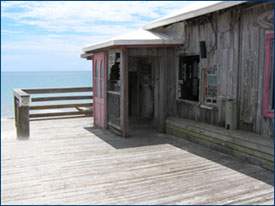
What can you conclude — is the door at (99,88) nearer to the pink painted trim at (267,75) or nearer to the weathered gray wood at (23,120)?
the weathered gray wood at (23,120)

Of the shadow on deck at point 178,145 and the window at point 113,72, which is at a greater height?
the window at point 113,72

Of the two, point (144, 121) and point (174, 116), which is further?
point (144, 121)

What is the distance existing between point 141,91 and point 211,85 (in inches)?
156

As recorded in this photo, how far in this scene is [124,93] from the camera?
7.47 meters

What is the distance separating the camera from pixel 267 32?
541 cm

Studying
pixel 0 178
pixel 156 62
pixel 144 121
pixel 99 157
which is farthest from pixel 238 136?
pixel 144 121

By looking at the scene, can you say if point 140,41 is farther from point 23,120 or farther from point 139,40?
point 23,120

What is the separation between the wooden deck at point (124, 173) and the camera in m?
4.02

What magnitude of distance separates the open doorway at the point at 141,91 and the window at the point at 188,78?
72.4 inches

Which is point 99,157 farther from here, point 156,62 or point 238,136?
point 156,62

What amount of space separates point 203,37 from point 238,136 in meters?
2.38

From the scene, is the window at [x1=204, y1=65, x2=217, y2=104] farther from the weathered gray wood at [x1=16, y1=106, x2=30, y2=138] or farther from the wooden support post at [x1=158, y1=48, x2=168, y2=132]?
the weathered gray wood at [x1=16, y1=106, x2=30, y2=138]

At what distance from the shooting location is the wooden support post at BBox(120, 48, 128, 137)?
7336 millimetres

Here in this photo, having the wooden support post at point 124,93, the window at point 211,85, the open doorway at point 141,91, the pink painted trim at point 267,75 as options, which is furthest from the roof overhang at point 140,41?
the pink painted trim at point 267,75
